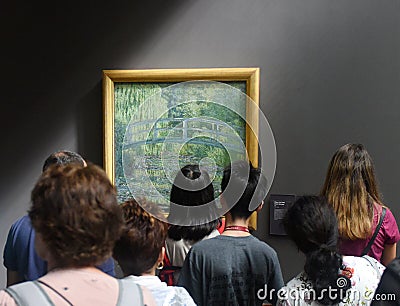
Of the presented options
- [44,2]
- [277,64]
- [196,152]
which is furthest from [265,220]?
[44,2]

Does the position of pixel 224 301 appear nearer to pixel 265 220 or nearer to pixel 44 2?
pixel 265 220

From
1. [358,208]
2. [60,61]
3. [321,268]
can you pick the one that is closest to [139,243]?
[321,268]

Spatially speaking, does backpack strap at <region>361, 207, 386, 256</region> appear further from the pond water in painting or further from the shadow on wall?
the shadow on wall

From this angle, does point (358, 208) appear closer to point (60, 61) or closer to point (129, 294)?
point (129, 294)

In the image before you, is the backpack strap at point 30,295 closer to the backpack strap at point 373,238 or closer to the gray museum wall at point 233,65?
the backpack strap at point 373,238

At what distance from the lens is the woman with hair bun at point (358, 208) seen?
2.00m

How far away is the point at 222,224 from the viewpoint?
8.29 feet

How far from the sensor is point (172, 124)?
3.00 meters

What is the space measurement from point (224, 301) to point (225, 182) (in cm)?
47

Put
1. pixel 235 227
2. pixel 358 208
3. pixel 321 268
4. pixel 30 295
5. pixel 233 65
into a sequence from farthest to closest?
pixel 233 65 < pixel 358 208 < pixel 235 227 < pixel 321 268 < pixel 30 295

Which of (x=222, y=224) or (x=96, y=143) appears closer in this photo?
(x=222, y=224)

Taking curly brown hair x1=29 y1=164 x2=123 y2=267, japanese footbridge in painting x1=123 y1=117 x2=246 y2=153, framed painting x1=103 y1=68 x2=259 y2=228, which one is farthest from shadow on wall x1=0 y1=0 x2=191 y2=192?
curly brown hair x1=29 y1=164 x2=123 y2=267

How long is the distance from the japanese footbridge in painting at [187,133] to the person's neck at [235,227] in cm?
104

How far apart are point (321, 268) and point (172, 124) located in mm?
1593
